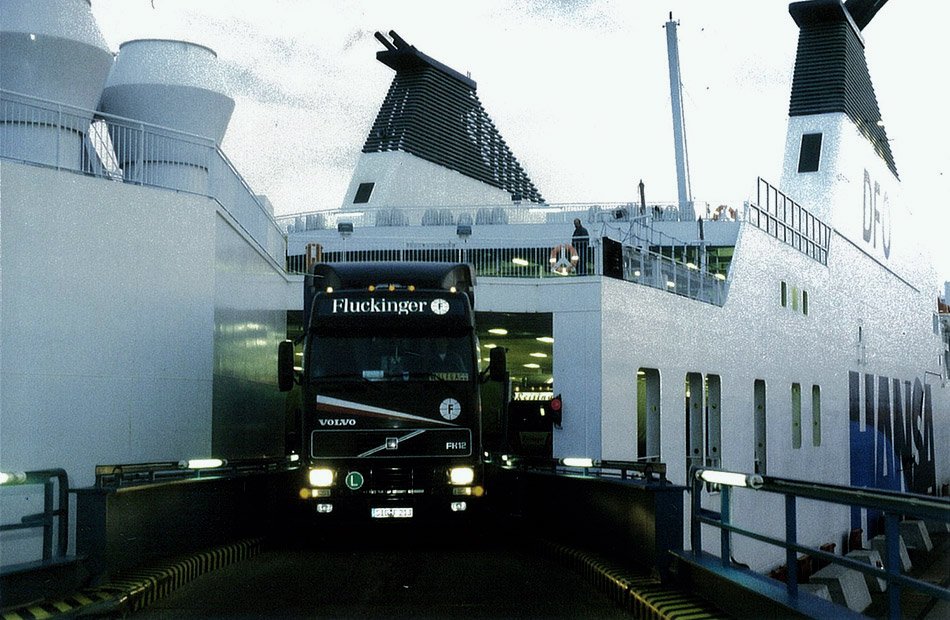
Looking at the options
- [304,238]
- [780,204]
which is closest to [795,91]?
[780,204]

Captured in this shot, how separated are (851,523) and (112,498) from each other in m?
31.4

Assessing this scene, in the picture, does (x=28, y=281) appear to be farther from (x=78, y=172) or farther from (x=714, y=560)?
(x=714, y=560)

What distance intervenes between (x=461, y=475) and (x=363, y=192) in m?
34.0

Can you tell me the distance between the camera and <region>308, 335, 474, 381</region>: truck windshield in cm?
1427

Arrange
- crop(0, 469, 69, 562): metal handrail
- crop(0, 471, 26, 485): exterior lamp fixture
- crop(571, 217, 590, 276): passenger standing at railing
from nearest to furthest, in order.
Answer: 1. crop(0, 471, 26, 485): exterior lamp fixture
2. crop(0, 469, 69, 562): metal handrail
3. crop(571, 217, 590, 276): passenger standing at railing

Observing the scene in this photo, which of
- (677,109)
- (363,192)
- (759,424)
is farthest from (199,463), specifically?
(677,109)

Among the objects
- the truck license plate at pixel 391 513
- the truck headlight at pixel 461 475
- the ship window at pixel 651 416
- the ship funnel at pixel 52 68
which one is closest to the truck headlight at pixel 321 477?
the truck license plate at pixel 391 513

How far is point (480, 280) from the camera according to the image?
24062 millimetres

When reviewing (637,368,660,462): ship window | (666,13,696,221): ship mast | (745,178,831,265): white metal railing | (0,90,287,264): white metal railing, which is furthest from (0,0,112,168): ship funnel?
(666,13,696,221): ship mast

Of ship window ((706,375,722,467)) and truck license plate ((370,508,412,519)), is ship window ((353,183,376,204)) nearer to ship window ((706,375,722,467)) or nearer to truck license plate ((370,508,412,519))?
ship window ((706,375,722,467))

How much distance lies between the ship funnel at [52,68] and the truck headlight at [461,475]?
243 inches

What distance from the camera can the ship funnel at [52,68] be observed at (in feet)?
48.1

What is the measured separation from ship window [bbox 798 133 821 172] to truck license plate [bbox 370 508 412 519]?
31109 millimetres

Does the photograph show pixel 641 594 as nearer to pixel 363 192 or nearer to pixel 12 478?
→ pixel 12 478
